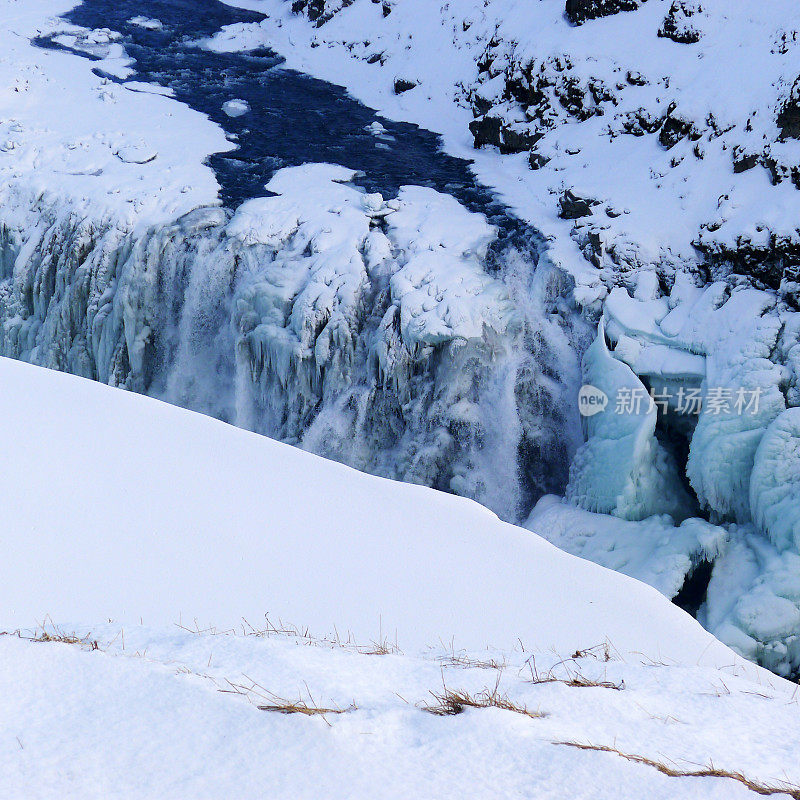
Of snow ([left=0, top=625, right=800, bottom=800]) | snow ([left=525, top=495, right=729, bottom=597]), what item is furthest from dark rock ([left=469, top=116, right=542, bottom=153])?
snow ([left=0, top=625, right=800, bottom=800])

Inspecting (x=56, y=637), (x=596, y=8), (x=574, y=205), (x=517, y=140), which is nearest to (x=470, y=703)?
(x=56, y=637)

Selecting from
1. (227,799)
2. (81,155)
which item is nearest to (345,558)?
(227,799)

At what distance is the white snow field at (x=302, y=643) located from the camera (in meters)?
1.77

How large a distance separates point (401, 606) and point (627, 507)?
4172 millimetres

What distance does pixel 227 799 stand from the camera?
1.65 metres

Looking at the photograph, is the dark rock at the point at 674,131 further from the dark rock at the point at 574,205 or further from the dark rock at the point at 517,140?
the dark rock at the point at 517,140

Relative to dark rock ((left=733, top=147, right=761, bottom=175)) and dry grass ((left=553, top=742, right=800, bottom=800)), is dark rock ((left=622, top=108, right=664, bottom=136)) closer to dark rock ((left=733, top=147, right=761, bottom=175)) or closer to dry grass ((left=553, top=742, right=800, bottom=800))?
dark rock ((left=733, top=147, right=761, bottom=175))

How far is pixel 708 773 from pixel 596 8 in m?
12.6

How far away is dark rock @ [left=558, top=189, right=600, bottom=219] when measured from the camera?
951 cm

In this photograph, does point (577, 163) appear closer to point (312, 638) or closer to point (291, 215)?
point (291, 215)

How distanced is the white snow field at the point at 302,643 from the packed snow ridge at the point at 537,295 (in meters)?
3.07

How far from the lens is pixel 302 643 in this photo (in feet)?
8.82

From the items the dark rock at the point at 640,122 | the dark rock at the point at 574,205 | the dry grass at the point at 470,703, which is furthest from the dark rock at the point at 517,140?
the dry grass at the point at 470,703

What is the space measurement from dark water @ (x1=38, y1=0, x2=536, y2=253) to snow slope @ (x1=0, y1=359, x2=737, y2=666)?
5612 mm
